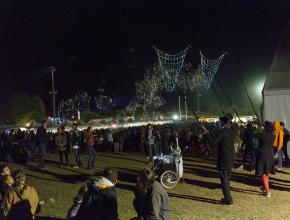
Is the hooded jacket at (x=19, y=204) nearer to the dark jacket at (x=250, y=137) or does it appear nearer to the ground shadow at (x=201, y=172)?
the ground shadow at (x=201, y=172)

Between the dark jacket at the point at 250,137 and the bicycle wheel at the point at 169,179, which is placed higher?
the dark jacket at the point at 250,137

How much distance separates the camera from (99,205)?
211 inches

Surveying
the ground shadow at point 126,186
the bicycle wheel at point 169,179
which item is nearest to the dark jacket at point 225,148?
the bicycle wheel at point 169,179

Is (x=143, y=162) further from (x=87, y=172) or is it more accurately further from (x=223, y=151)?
(x=223, y=151)

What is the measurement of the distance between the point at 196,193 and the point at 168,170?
1.24 meters

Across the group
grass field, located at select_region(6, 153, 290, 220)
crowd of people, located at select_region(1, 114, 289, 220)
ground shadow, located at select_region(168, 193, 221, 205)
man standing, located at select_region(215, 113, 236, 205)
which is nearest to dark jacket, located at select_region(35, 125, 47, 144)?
crowd of people, located at select_region(1, 114, 289, 220)

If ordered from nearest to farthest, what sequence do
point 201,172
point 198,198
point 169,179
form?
1. point 198,198
2. point 169,179
3. point 201,172

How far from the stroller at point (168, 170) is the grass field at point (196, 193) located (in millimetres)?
274

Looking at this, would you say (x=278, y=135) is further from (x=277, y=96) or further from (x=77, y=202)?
(x=77, y=202)

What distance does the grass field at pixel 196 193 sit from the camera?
8875 millimetres

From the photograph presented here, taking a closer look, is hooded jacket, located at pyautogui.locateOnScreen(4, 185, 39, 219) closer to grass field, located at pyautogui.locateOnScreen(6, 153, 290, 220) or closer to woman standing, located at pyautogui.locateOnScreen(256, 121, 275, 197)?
grass field, located at pyautogui.locateOnScreen(6, 153, 290, 220)

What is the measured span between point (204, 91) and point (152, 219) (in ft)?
247

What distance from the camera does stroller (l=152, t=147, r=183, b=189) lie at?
11828 mm

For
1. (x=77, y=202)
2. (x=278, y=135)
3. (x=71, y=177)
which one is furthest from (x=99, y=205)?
(x=278, y=135)
